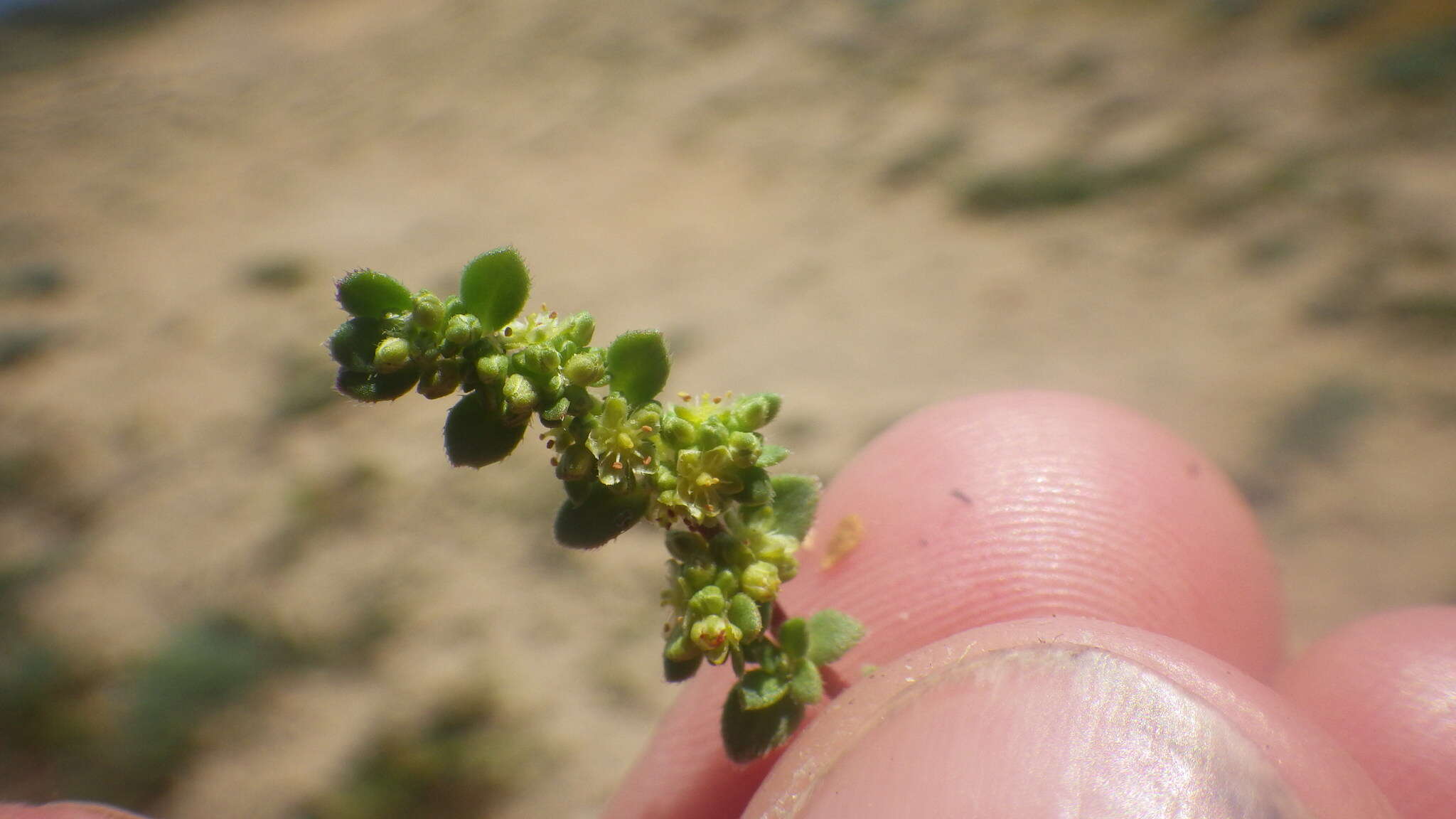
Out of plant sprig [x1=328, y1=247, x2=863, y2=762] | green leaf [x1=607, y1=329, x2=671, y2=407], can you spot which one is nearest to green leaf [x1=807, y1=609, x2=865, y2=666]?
plant sprig [x1=328, y1=247, x2=863, y2=762]

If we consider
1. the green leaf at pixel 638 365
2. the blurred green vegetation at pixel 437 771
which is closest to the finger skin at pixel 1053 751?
the green leaf at pixel 638 365

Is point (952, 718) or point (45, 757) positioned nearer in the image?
point (952, 718)

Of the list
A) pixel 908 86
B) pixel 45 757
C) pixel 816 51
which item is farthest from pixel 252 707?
pixel 816 51

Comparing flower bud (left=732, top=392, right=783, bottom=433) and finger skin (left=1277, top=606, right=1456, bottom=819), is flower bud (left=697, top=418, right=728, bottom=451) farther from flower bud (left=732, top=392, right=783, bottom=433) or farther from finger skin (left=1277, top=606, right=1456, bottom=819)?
finger skin (left=1277, top=606, right=1456, bottom=819)

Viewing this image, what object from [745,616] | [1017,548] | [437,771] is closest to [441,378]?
[745,616]

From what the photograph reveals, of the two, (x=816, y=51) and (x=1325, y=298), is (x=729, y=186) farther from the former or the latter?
(x=1325, y=298)

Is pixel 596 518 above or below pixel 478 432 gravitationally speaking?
below

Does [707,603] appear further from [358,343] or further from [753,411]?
[358,343]
